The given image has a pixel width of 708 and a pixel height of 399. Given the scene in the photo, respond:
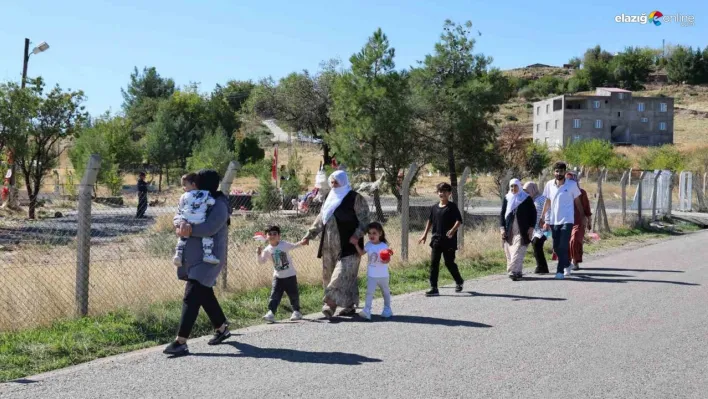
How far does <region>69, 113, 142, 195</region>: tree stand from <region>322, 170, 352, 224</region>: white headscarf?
26.1 metres

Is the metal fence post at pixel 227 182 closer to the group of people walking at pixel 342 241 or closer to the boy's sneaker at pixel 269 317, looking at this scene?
the group of people walking at pixel 342 241

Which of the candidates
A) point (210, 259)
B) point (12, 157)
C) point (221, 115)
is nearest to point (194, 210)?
point (210, 259)

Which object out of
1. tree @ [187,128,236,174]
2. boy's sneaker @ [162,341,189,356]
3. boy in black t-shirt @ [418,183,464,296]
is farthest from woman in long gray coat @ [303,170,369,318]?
tree @ [187,128,236,174]

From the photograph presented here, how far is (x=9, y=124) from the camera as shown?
28.4m

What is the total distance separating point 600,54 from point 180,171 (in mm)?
116558

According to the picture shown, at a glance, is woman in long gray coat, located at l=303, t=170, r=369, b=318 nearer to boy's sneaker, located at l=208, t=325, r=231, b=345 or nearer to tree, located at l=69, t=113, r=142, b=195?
boy's sneaker, located at l=208, t=325, r=231, b=345

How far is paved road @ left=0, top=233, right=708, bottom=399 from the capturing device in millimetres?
5797

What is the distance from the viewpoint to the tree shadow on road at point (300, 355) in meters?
6.68

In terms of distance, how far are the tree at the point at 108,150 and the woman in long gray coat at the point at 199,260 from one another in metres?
27.3

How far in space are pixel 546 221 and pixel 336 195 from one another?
18.8 ft

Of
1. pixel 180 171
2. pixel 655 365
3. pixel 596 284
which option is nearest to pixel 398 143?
pixel 596 284

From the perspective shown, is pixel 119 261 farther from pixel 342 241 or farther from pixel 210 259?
pixel 210 259

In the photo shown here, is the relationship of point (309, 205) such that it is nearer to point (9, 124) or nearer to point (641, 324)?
point (9, 124)

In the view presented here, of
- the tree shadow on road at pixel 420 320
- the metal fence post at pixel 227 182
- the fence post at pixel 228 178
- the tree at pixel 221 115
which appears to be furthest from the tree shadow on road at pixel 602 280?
the tree at pixel 221 115
